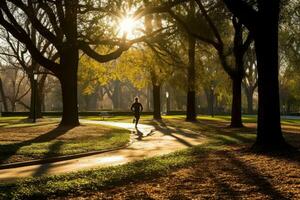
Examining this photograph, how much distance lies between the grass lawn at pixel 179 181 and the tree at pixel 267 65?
1.58 meters

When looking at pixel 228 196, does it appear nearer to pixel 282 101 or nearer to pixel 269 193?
pixel 269 193

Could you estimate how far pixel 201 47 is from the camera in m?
32.7

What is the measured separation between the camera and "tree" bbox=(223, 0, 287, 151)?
43.7 feet

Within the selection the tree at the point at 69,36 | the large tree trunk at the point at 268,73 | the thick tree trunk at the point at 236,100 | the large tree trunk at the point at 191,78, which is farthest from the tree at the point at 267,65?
the thick tree trunk at the point at 236,100

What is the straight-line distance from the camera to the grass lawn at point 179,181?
302 inches

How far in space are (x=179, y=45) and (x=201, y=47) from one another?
2.30 metres

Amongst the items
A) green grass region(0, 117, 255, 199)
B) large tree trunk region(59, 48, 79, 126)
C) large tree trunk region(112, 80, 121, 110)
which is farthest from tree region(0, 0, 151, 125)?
large tree trunk region(112, 80, 121, 110)

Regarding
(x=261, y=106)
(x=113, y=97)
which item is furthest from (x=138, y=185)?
(x=113, y=97)

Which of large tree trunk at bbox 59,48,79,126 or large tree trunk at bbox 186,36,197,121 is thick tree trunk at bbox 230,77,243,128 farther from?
large tree trunk at bbox 59,48,79,126

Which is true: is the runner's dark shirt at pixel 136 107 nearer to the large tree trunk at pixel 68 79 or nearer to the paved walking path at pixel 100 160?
the large tree trunk at pixel 68 79

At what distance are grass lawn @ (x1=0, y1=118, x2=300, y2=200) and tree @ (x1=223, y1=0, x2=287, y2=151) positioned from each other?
1580 millimetres

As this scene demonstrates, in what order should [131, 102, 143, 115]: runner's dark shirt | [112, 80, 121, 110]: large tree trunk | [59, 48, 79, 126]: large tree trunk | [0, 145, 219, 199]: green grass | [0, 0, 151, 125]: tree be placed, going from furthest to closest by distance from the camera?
1. [112, 80, 121, 110]: large tree trunk
2. [131, 102, 143, 115]: runner's dark shirt
3. [59, 48, 79, 126]: large tree trunk
4. [0, 0, 151, 125]: tree
5. [0, 145, 219, 199]: green grass

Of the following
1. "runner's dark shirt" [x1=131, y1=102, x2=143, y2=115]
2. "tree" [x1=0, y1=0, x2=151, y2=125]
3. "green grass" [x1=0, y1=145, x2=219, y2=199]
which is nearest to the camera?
"green grass" [x1=0, y1=145, x2=219, y2=199]

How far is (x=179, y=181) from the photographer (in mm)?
8930
